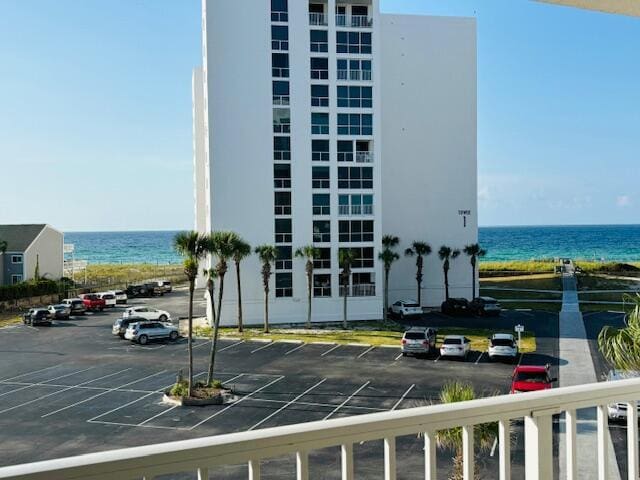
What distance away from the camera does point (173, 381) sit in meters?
23.2

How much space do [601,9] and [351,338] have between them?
2943cm

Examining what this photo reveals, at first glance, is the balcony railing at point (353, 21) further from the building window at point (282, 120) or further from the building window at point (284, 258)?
the building window at point (284, 258)

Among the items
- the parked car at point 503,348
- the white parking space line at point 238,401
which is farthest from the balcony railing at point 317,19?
the white parking space line at point 238,401

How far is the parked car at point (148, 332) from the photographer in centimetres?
3150

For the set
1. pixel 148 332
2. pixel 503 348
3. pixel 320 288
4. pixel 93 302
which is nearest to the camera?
pixel 503 348

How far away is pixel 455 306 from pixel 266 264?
42.4ft

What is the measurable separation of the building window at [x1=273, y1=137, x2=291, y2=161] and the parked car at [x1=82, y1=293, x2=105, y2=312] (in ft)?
57.1

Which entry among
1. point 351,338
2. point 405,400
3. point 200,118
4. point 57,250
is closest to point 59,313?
point 57,250

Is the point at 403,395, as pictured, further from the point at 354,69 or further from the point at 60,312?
the point at 60,312

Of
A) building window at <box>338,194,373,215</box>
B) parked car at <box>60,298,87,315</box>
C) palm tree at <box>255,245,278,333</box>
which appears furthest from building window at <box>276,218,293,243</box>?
parked car at <box>60,298,87,315</box>

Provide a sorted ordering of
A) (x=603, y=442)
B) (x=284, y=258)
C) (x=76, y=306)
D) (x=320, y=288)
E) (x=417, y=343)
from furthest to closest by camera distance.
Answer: (x=76, y=306), (x=284, y=258), (x=320, y=288), (x=417, y=343), (x=603, y=442)

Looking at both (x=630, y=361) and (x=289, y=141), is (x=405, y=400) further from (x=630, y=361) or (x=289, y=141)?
(x=289, y=141)

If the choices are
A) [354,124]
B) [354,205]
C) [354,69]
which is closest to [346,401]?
[354,205]

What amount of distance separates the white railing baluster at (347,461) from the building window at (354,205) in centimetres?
3709
